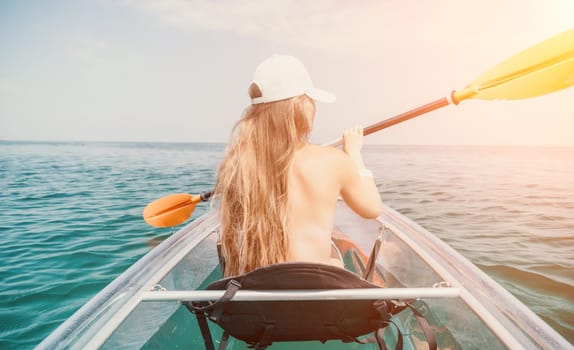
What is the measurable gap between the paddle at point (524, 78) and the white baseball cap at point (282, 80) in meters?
1.17

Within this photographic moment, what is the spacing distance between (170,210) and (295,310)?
283cm

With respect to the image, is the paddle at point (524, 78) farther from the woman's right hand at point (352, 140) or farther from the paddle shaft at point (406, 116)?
the woman's right hand at point (352, 140)

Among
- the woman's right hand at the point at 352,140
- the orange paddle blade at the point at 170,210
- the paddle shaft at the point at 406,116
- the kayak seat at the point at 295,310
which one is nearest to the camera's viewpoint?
the kayak seat at the point at 295,310

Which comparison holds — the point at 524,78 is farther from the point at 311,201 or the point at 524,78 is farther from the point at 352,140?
the point at 311,201

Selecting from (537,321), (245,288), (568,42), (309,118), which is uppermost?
(568,42)

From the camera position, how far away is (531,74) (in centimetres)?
250

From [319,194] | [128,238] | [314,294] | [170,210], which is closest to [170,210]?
[170,210]

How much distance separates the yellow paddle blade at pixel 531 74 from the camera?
236cm

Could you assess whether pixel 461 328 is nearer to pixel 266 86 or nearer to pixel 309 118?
pixel 309 118

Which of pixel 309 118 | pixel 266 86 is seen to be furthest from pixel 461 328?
pixel 266 86

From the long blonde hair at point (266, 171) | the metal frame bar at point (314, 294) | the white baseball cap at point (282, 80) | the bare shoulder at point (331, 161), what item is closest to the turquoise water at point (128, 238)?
the long blonde hair at point (266, 171)

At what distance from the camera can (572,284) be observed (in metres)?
3.96

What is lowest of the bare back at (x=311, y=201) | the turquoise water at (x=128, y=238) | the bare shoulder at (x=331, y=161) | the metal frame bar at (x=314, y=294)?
the turquoise water at (x=128, y=238)

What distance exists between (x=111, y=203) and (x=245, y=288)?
799 centimetres
